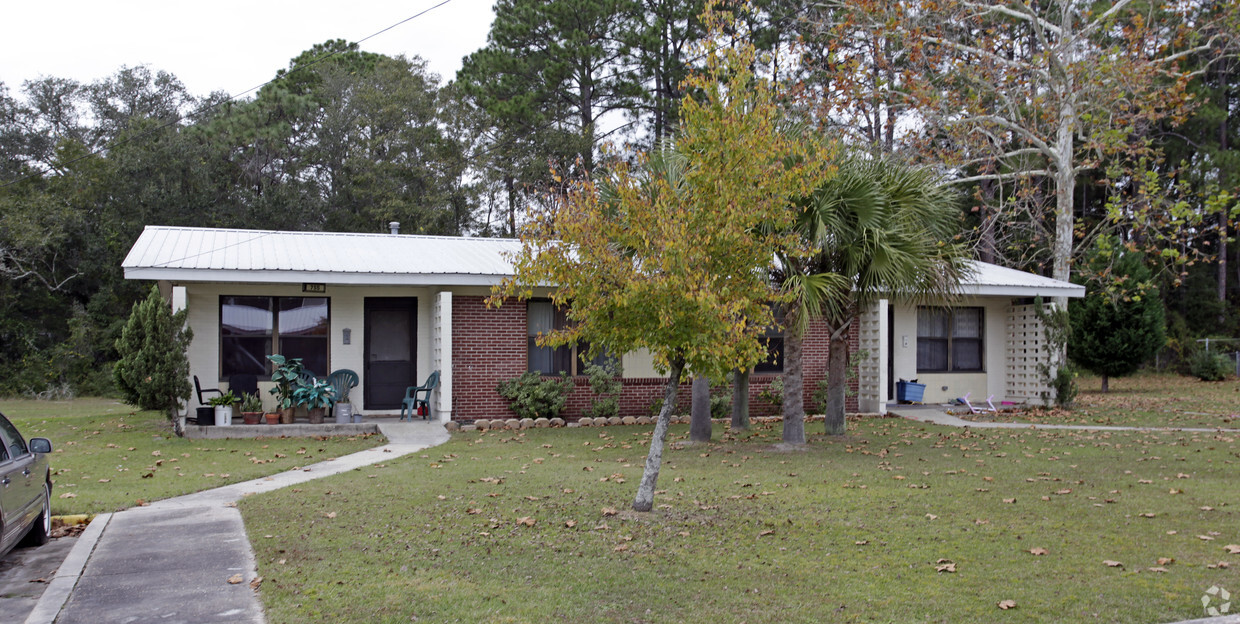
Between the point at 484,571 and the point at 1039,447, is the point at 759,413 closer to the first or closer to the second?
the point at 1039,447

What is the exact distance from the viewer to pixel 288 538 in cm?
729

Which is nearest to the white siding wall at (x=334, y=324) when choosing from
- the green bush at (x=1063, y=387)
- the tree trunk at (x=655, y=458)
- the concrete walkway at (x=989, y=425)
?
the concrete walkway at (x=989, y=425)

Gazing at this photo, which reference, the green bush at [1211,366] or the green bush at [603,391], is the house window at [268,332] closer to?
the green bush at [603,391]

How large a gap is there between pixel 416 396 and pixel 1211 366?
2346 centimetres

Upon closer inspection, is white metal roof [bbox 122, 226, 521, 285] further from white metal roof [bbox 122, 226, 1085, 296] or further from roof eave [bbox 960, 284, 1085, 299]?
roof eave [bbox 960, 284, 1085, 299]

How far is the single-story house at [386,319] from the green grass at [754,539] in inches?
170

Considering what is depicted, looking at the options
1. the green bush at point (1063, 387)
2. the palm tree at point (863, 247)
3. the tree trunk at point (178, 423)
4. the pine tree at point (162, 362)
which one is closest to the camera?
the palm tree at point (863, 247)

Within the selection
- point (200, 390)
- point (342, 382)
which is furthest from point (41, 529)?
point (342, 382)

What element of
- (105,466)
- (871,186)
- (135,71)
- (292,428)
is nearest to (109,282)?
(135,71)

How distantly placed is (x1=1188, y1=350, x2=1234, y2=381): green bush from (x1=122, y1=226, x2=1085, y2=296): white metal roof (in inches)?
421

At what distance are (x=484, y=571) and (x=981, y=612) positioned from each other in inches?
122

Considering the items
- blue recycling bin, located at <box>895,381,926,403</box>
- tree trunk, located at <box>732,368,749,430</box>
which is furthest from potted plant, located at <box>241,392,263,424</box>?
blue recycling bin, located at <box>895,381,926,403</box>

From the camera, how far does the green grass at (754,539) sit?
5.56 metres

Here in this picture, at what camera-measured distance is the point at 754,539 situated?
7.35 m
